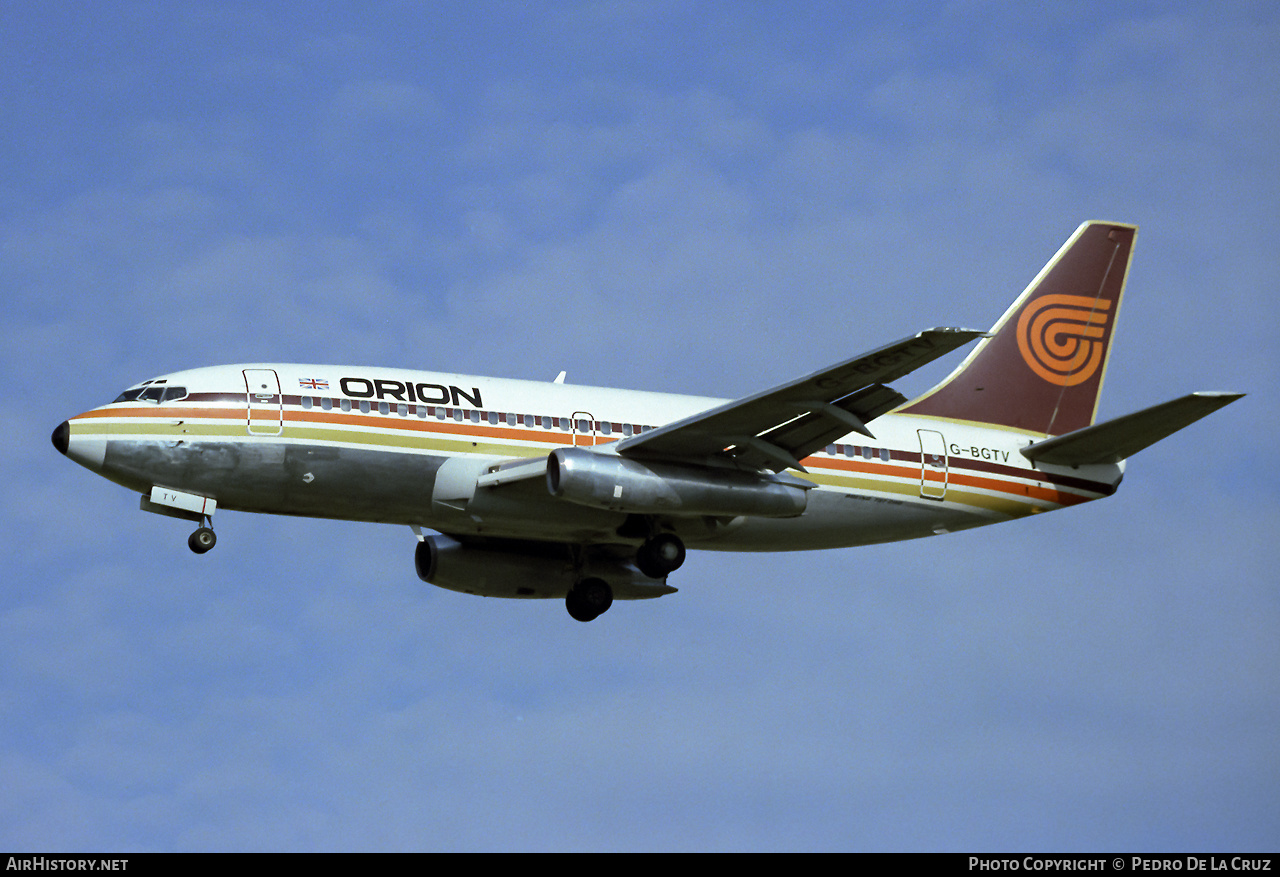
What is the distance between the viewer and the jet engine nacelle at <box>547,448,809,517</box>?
34.7 m

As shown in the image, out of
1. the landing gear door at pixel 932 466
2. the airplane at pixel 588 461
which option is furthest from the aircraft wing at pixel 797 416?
the landing gear door at pixel 932 466

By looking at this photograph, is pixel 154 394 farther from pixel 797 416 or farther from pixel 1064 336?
pixel 1064 336

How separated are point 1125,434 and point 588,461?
43.2 feet

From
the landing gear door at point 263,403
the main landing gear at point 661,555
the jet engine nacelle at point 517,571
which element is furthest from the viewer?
the jet engine nacelle at point 517,571

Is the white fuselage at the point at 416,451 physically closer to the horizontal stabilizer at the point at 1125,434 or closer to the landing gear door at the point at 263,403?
the landing gear door at the point at 263,403

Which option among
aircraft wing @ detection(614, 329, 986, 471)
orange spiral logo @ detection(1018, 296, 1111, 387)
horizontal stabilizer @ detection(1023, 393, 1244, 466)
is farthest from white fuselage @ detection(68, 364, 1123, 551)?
orange spiral logo @ detection(1018, 296, 1111, 387)

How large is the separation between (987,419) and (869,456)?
4120 mm

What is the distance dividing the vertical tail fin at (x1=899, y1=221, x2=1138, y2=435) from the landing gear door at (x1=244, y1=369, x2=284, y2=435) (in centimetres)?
1560

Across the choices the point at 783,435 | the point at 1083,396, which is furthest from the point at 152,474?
the point at 1083,396

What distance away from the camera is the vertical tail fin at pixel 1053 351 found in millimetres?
42438

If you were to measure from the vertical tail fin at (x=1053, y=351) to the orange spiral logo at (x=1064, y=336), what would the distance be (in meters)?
0.03
